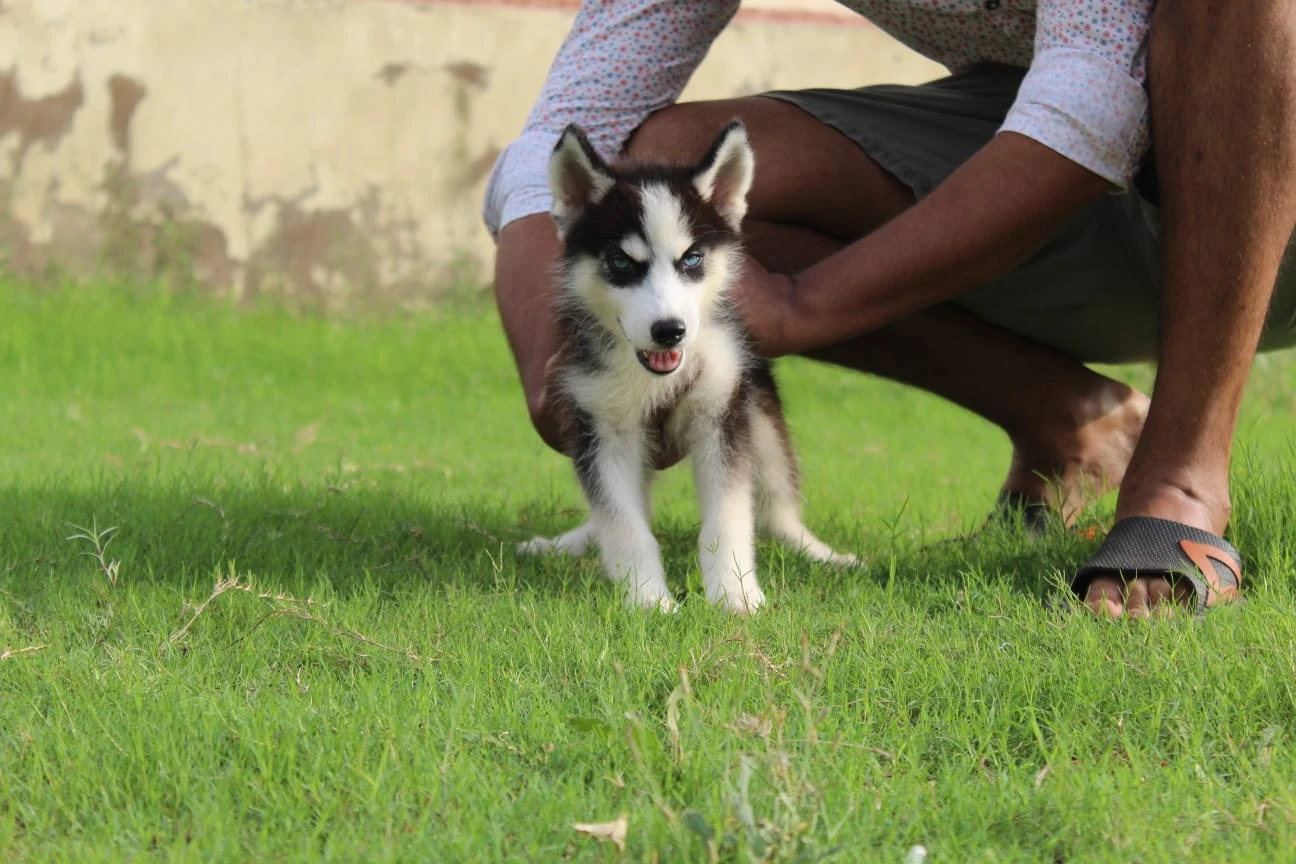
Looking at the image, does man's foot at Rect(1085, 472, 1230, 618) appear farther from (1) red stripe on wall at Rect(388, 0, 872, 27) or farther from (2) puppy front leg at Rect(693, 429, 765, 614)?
(1) red stripe on wall at Rect(388, 0, 872, 27)

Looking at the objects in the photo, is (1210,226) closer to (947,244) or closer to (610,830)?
(947,244)

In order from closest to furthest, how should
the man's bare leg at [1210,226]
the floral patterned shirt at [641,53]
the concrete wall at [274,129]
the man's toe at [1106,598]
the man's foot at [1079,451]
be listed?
the man's toe at [1106,598] < the man's bare leg at [1210,226] < the floral patterned shirt at [641,53] < the man's foot at [1079,451] < the concrete wall at [274,129]

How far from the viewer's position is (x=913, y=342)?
3969 millimetres

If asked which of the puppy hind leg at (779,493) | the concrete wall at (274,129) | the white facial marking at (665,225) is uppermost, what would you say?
the white facial marking at (665,225)

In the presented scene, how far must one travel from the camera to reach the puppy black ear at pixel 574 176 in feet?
10.2

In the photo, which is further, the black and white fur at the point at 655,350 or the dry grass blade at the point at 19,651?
the black and white fur at the point at 655,350

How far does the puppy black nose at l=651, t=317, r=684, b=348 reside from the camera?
3.00 m

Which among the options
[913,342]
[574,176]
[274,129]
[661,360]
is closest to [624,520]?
[661,360]

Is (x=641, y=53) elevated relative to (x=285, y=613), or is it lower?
elevated

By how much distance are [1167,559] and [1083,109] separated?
90 centimetres

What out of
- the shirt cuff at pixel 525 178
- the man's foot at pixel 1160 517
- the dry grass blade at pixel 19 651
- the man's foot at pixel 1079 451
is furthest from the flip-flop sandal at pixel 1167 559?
the dry grass blade at pixel 19 651

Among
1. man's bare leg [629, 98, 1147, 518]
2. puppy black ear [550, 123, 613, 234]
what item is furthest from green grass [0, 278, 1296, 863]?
puppy black ear [550, 123, 613, 234]

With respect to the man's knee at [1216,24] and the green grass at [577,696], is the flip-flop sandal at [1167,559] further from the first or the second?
the man's knee at [1216,24]

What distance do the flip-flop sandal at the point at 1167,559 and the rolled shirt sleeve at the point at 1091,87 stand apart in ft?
2.36
